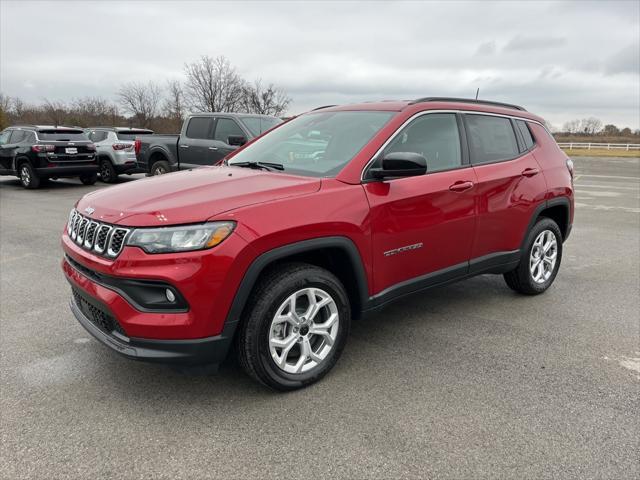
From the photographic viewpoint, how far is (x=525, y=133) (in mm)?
4656

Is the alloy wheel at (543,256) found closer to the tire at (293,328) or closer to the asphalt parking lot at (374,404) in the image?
the asphalt parking lot at (374,404)

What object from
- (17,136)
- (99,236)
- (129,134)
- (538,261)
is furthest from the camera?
(129,134)

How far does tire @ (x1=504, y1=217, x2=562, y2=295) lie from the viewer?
15.0ft

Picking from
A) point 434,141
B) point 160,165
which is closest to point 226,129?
point 160,165

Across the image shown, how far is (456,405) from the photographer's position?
113 inches

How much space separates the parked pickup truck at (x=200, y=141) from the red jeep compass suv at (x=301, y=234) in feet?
22.2

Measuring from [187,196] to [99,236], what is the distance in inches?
21.0

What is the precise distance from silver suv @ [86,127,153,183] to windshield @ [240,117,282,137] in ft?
16.0

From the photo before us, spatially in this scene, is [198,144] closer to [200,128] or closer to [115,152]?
[200,128]

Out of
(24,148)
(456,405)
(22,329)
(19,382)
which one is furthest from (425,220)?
(24,148)

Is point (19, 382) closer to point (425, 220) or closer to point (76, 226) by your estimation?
point (76, 226)

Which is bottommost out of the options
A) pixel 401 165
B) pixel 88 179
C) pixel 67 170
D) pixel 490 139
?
pixel 88 179

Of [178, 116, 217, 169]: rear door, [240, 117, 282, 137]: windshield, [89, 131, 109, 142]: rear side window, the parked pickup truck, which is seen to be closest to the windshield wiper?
the parked pickup truck

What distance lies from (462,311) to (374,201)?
1778mm
